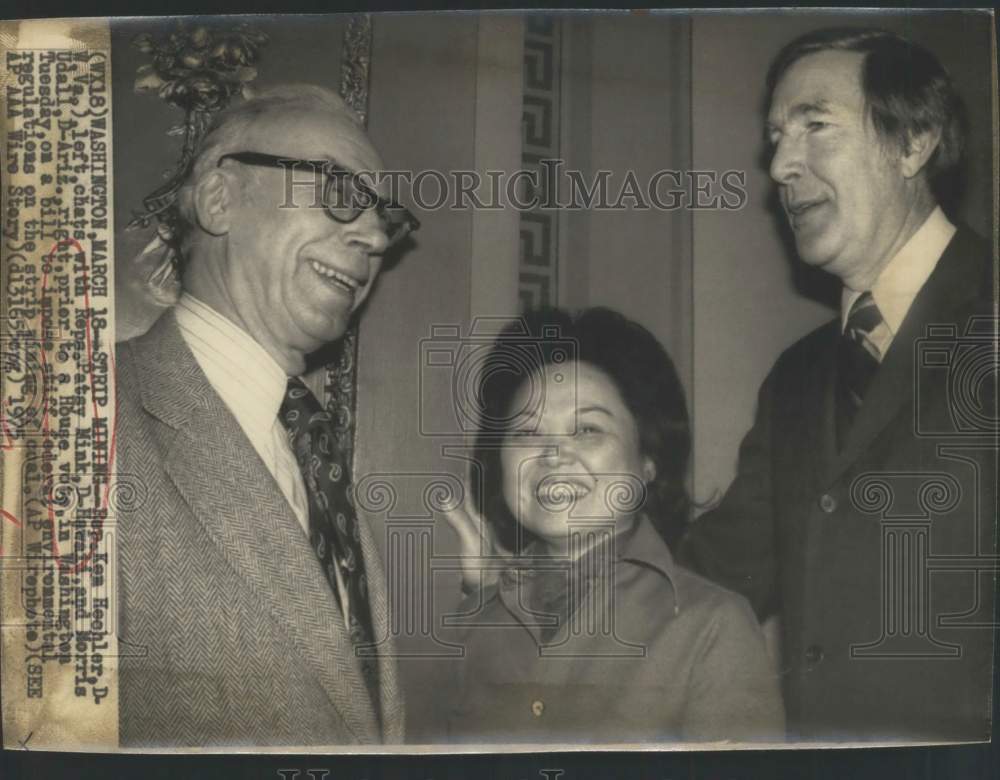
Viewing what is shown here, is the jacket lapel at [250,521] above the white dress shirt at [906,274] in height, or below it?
below

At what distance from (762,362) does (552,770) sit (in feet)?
4.91

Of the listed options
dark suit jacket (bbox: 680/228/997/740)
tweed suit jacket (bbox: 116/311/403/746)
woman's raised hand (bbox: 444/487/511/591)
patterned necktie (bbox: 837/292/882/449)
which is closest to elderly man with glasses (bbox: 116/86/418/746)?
tweed suit jacket (bbox: 116/311/403/746)

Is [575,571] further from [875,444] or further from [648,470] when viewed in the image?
[875,444]

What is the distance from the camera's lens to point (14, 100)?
12.5 feet

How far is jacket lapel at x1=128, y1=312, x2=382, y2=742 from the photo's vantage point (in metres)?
3.67

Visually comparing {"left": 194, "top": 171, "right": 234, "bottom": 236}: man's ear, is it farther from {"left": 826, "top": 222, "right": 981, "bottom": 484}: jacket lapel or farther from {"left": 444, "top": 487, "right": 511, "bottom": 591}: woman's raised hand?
{"left": 826, "top": 222, "right": 981, "bottom": 484}: jacket lapel

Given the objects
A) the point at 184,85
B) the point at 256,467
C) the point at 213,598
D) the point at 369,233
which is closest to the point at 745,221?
the point at 369,233

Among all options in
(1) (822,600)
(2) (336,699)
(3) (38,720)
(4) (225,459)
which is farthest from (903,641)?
(3) (38,720)

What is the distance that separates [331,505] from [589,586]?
0.86m

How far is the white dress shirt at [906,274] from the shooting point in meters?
3.76

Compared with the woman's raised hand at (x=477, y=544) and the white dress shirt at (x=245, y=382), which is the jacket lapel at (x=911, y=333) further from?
the white dress shirt at (x=245, y=382)

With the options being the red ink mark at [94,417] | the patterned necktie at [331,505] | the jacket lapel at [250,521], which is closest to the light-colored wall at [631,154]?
the patterned necktie at [331,505]

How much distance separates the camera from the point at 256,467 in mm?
3699

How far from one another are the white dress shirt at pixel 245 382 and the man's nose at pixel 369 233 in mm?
462
